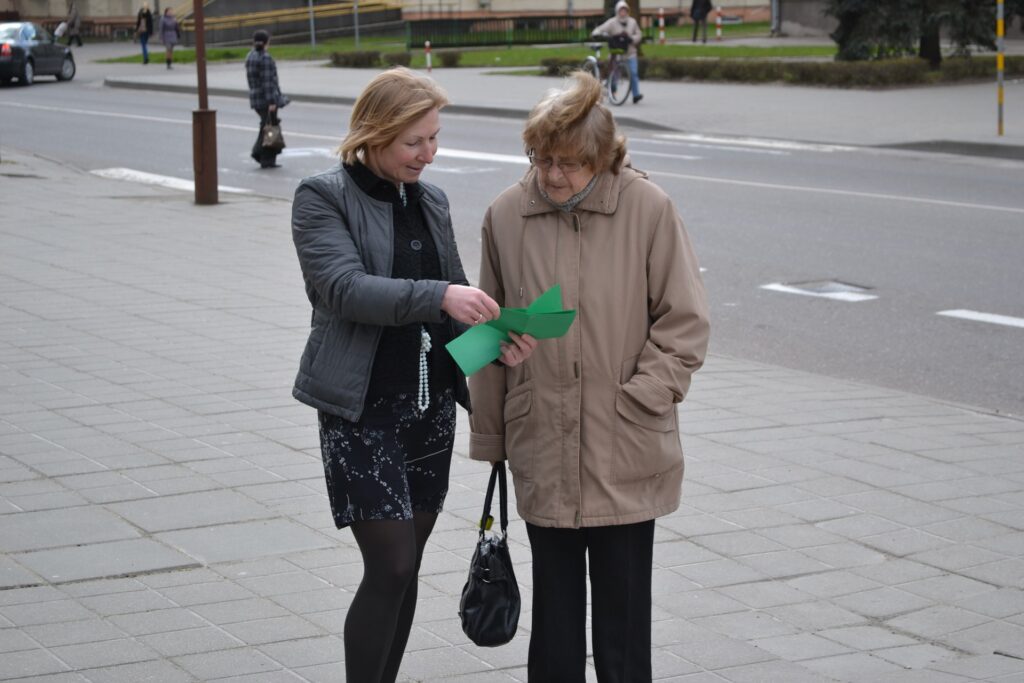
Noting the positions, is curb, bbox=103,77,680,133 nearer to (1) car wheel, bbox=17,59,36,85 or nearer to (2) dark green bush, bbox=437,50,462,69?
(1) car wheel, bbox=17,59,36,85

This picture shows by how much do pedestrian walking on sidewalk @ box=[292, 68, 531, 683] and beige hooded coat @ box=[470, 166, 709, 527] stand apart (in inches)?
10.7

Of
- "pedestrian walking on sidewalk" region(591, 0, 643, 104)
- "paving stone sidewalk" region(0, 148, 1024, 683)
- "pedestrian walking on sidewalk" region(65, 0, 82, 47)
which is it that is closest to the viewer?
"paving stone sidewalk" region(0, 148, 1024, 683)

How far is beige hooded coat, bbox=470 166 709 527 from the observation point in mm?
3539

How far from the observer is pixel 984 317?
10.0m

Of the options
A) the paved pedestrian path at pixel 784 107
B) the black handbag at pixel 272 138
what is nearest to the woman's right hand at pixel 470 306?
the paved pedestrian path at pixel 784 107

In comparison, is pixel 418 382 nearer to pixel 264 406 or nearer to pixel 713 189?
pixel 264 406

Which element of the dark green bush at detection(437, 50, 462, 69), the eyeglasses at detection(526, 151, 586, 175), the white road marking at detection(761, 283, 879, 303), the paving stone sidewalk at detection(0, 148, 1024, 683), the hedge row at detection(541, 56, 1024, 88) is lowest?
the paving stone sidewalk at detection(0, 148, 1024, 683)

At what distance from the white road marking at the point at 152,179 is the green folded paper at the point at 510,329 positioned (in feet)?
44.6

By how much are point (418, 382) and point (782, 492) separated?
2819 mm

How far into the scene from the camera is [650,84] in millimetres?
32500

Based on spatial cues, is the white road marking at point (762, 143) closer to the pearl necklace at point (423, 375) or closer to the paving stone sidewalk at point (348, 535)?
the paving stone sidewalk at point (348, 535)

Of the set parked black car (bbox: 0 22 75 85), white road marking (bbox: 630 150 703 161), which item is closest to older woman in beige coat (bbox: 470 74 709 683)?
white road marking (bbox: 630 150 703 161)

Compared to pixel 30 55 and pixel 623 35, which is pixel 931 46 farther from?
pixel 30 55

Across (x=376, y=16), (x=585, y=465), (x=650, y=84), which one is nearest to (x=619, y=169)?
(x=585, y=465)
